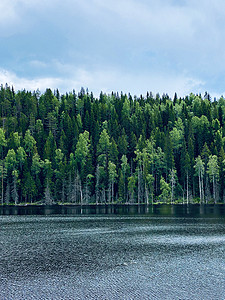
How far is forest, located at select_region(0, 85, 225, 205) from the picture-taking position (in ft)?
423

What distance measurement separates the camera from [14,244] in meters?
38.2

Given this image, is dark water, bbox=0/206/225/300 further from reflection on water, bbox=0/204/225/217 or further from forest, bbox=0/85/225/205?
forest, bbox=0/85/225/205

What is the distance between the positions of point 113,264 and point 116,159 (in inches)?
4405

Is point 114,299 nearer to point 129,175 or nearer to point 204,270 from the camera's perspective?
point 204,270

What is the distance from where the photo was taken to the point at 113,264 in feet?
93.5

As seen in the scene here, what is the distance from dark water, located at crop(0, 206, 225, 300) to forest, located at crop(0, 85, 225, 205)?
8278 cm

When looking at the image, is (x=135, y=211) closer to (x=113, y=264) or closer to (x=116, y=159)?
(x=116, y=159)

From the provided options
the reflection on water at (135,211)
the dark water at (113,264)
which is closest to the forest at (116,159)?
the reflection on water at (135,211)

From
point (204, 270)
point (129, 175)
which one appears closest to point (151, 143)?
point (129, 175)

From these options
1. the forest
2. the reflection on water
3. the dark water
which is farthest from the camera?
the forest

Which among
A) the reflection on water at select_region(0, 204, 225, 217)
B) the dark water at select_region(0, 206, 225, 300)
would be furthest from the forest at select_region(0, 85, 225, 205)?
the dark water at select_region(0, 206, 225, 300)

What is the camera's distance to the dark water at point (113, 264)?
70.5 feet

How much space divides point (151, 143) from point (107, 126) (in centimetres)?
2792

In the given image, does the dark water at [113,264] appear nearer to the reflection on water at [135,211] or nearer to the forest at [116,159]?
the reflection on water at [135,211]
